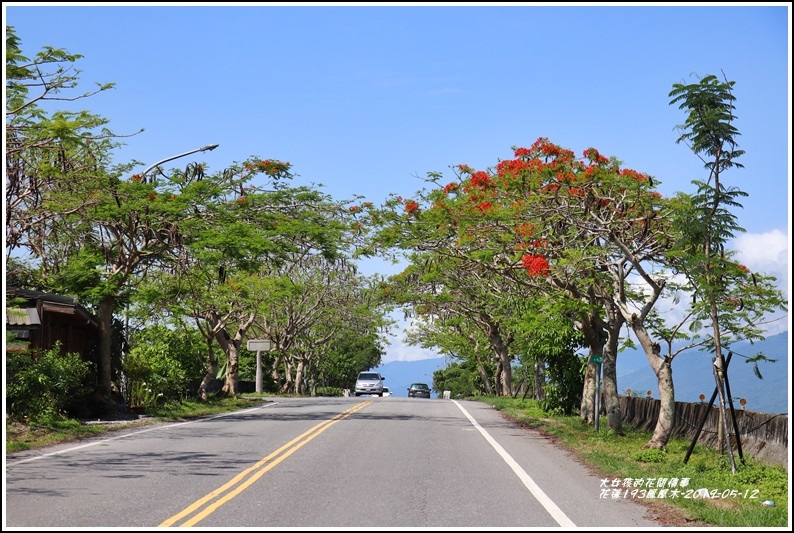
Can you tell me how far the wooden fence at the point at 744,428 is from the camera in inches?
612

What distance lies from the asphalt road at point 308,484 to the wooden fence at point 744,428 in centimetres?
342

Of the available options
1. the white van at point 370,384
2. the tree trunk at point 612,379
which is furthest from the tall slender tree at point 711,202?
the white van at point 370,384

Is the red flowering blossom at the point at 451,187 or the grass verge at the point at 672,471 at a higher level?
the red flowering blossom at the point at 451,187

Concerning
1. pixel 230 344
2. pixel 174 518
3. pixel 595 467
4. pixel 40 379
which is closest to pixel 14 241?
pixel 40 379

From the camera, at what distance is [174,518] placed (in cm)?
952

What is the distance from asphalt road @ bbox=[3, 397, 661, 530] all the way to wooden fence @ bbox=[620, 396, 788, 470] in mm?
3423

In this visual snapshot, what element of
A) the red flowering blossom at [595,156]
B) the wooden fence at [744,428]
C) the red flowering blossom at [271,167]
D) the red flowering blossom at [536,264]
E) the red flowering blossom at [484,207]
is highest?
the red flowering blossom at [271,167]

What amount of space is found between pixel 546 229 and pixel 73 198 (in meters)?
12.0

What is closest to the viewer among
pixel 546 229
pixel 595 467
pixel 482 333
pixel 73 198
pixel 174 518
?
pixel 174 518

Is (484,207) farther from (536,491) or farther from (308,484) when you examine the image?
(308,484)

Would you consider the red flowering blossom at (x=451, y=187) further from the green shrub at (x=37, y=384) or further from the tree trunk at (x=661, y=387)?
the green shrub at (x=37, y=384)

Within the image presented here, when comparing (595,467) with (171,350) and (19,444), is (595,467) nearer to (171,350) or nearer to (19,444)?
(19,444)

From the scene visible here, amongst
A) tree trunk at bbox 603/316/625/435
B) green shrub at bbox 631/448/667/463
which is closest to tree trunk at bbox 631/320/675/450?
green shrub at bbox 631/448/667/463

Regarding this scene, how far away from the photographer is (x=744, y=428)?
687 inches
